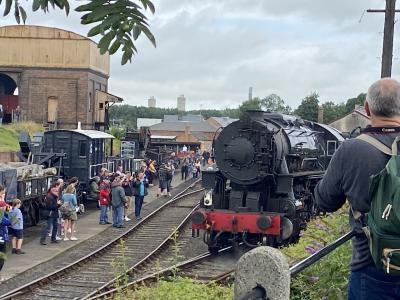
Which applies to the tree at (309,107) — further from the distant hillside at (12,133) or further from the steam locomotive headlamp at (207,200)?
the steam locomotive headlamp at (207,200)

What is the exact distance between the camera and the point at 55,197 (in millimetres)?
16172

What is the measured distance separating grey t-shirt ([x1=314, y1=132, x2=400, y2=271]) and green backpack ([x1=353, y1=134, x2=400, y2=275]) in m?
0.25

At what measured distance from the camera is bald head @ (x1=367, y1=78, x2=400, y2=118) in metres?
3.40

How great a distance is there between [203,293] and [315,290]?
1.34m

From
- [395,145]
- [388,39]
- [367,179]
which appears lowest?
[367,179]

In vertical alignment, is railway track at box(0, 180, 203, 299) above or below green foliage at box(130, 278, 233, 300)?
below

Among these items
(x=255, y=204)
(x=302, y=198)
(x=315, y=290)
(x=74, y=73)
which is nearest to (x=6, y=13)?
(x=315, y=290)

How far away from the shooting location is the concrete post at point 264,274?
3.06 m

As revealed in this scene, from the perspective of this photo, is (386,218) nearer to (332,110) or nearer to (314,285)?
(314,285)

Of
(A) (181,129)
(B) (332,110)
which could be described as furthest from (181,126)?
(B) (332,110)

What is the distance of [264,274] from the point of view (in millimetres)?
3080

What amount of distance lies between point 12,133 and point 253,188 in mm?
25050

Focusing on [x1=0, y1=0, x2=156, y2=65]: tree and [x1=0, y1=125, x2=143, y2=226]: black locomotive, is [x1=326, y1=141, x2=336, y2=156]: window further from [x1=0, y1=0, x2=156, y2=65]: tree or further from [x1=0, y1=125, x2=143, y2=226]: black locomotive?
[x1=0, y1=0, x2=156, y2=65]: tree

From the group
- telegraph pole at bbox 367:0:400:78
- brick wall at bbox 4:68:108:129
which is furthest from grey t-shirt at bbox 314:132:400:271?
brick wall at bbox 4:68:108:129
